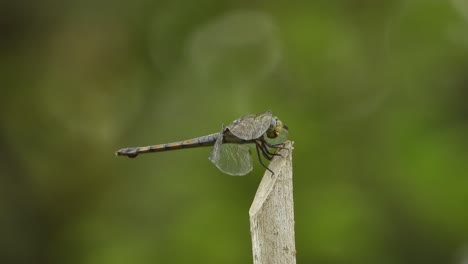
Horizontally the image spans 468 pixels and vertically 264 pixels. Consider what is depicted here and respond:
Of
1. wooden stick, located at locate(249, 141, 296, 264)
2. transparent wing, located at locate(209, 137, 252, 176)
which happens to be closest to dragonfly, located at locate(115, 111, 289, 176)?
transparent wing, located at locate(209, 137, 252, 176)

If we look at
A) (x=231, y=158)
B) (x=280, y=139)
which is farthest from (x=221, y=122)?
(x=280, y=139)

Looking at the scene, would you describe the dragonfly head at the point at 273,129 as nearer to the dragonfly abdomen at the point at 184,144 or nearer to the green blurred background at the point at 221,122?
the dragonfly abdomen at the point at 184,144

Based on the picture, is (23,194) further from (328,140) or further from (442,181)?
(442,181)

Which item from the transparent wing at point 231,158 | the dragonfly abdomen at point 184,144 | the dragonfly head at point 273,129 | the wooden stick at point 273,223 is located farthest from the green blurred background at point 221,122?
the wooden stick at point 273,223

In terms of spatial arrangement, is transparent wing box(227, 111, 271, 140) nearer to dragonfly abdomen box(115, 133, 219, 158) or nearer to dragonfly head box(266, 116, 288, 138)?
dragonfly head box(266, 116, 288, 138)

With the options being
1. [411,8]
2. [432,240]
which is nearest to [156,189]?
[432,240]

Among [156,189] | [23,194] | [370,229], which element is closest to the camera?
[370,229]

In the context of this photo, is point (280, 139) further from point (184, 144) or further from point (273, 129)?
point (184, 144)
